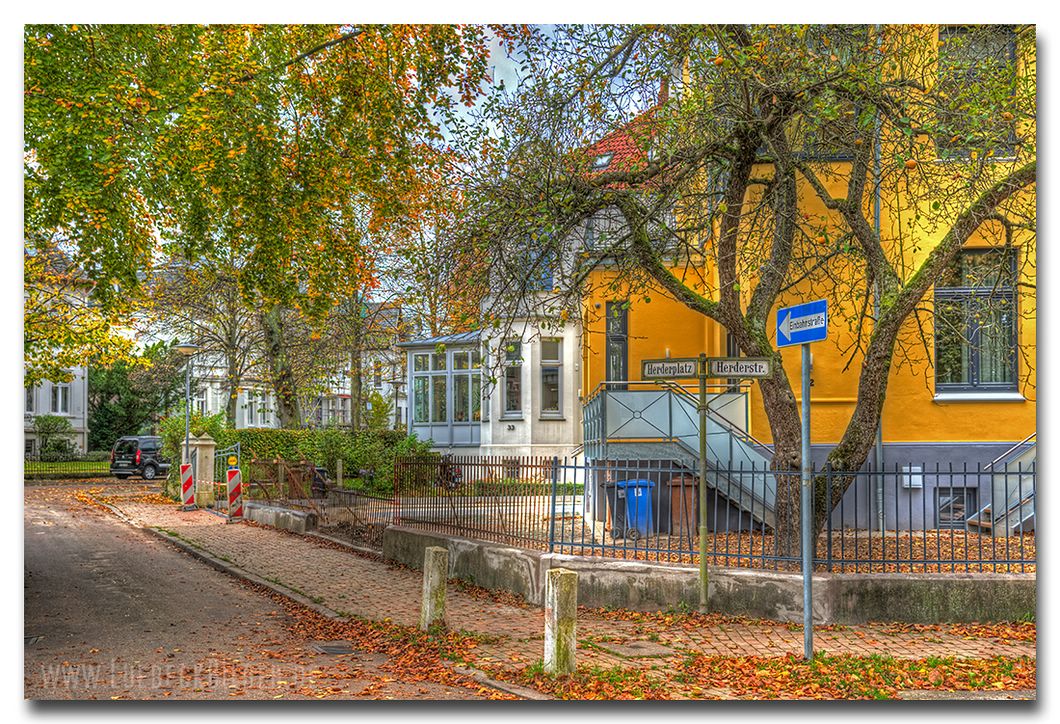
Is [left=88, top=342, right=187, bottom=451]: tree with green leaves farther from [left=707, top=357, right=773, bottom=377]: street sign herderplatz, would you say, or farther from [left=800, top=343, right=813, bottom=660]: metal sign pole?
[left=800, top=343, right=813, bottom=660]: metal sign pole

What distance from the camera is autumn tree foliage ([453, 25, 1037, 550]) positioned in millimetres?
8477

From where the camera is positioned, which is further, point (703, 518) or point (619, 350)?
point (619, 350)

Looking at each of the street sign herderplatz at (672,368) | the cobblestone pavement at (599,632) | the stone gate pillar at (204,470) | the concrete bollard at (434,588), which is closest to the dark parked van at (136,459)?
the stone gate pillar at (204,470)

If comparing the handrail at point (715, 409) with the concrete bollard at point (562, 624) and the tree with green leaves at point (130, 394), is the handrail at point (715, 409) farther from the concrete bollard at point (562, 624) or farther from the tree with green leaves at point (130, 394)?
the tree with green leaves at point (130, 394)

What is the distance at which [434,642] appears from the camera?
25.8 ft

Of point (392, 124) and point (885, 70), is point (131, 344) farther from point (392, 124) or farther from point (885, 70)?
point (885, 70)

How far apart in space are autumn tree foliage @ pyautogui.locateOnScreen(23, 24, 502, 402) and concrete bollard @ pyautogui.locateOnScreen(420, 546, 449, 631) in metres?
3.85

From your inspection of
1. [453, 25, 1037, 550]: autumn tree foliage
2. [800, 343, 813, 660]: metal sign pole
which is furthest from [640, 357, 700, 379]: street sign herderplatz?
[800, 343, 813, 660]: metal sign pole

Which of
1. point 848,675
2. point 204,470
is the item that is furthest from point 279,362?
point 848,675

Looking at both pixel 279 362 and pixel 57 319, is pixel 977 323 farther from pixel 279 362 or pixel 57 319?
pixel 279 362

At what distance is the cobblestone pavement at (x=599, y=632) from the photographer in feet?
24.0

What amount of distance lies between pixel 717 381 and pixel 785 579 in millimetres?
4501

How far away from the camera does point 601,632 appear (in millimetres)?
8039

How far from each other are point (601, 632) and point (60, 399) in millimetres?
7130
